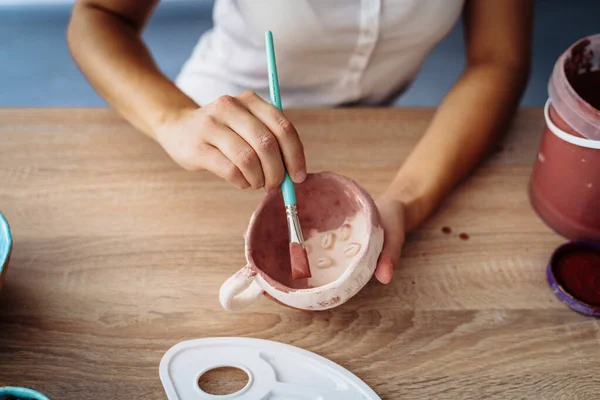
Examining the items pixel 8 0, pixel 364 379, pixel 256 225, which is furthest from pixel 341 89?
pixel 8 0

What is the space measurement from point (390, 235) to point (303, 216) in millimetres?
102

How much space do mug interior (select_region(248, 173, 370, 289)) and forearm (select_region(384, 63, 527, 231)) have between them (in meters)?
0.09

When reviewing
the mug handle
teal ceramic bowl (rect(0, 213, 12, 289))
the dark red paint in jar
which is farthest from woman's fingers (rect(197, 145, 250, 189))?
the dark red paint in jar

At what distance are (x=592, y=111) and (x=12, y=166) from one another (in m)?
0.70

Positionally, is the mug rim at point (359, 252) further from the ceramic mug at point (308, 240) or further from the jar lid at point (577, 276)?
the jar lid at point (577, 276)

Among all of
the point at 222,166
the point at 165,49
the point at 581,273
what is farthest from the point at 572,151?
the point at 165,49

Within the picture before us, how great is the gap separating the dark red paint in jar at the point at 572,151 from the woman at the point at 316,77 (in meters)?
0.11

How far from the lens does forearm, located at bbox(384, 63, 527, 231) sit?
712mm

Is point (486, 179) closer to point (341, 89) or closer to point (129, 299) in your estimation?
point (341, 89)

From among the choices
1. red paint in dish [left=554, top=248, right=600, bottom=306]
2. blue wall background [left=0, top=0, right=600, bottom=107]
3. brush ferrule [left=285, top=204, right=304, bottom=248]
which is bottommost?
blue wall background [left=0, top=0, right=600, bottom=107]

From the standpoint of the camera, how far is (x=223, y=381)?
0.58 metres

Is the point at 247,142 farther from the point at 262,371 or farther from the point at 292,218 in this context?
the point at 262,371

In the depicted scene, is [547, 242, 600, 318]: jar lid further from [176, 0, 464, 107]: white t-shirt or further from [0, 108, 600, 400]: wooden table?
[176, 0, 464, 107]: white t-shirt

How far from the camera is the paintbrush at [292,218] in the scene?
0.58 m
